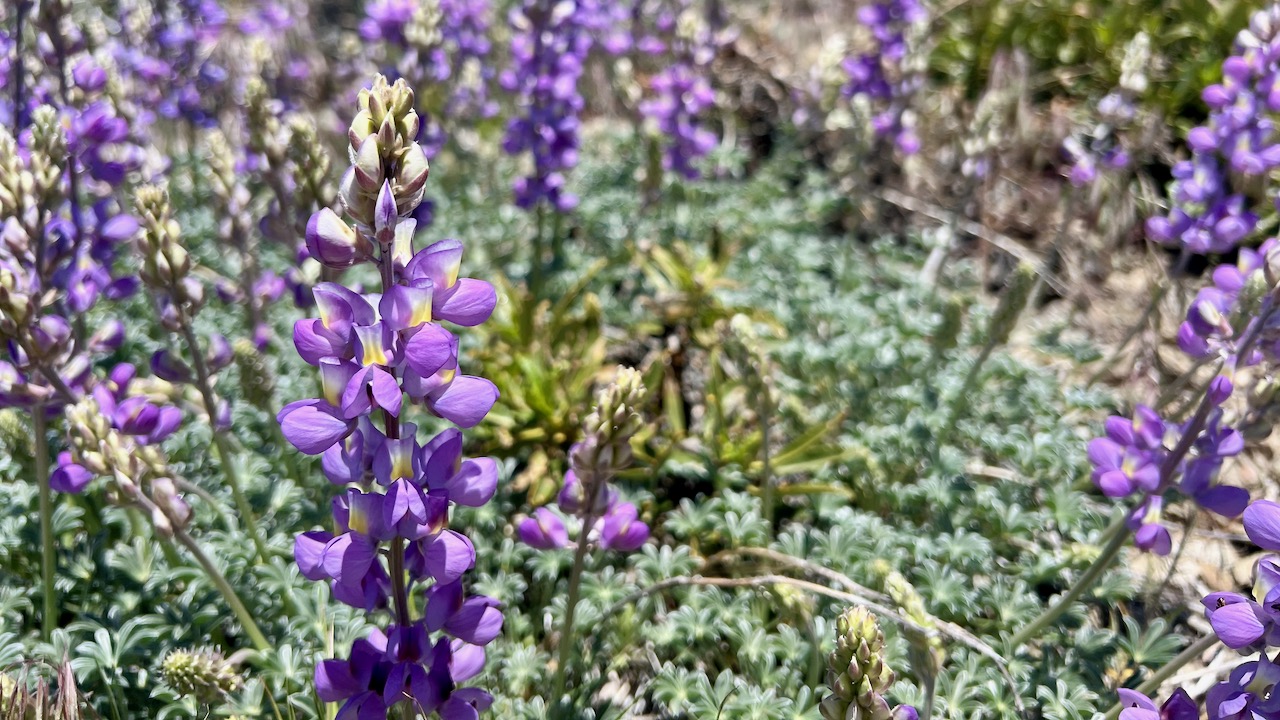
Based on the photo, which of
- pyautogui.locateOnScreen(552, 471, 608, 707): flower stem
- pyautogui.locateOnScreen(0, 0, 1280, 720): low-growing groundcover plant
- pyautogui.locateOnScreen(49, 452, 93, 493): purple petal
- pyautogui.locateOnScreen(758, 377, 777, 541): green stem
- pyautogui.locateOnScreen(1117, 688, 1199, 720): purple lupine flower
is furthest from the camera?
pyautogui.locateOnScreen(758, 377, 777, 541): green stem

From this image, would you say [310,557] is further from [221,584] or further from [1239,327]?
[1239,327]

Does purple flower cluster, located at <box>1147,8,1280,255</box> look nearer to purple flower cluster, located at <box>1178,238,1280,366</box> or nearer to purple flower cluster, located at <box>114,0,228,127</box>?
purple flower cluster, located at <box>1178,238,1280,366</box>

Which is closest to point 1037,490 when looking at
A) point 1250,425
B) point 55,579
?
point 1250,425

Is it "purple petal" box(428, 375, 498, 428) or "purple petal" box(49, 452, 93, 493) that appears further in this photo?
"purple petal" box(49, 452, 93, 493)

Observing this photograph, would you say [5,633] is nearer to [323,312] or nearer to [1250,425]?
[323,312]

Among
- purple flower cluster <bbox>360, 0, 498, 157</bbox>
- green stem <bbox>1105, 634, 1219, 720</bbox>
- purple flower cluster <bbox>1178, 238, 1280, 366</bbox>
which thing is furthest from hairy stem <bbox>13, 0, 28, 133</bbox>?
green stem <bbox>1105, 634, 1219, 720</bbox>

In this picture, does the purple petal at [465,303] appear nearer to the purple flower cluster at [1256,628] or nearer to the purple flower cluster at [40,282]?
the purple flower cluster at [40,282]

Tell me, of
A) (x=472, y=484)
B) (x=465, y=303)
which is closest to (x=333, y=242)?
(x=465, y=303)

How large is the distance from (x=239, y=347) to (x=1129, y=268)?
4867mm

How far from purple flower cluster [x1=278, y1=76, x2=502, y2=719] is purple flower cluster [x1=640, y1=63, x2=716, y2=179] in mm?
3489

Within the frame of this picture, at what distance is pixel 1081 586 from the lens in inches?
97.8

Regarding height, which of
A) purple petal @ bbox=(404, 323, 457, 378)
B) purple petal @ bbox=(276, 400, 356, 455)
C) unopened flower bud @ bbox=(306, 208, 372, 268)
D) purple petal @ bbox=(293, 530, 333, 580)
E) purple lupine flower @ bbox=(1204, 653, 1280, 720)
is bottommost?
purple lupine flower @ bbox=(1204, 653, 1280, 720)

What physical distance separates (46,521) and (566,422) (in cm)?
187

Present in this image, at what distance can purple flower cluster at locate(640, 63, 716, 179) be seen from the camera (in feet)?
16.4
